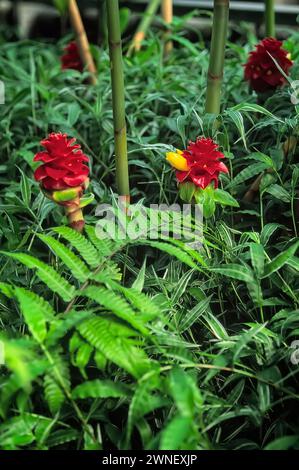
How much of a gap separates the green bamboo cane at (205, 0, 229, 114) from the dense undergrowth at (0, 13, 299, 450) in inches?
1.9

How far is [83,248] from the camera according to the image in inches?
31.8

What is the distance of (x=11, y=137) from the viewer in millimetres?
1355

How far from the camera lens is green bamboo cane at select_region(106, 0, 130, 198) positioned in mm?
902

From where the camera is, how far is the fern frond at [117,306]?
0.68 m

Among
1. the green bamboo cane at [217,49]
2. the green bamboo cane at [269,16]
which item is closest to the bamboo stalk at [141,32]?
the green bamboo cane at [269,16]

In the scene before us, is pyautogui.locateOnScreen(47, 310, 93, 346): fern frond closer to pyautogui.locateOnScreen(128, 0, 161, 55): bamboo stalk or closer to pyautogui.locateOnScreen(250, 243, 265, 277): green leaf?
pyautogui.locateOnScreen(250, 243, 265, 277): green leaf

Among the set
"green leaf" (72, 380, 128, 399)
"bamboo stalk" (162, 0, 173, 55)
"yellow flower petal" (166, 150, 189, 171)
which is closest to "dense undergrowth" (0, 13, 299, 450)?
"green leaf" (72, 380, 128, 399)

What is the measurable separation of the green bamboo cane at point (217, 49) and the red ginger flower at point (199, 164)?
0.16 m

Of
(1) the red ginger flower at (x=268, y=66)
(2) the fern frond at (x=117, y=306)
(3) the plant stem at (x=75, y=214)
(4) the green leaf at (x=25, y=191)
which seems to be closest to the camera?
(2) the fern frond at (x=117, y=306)

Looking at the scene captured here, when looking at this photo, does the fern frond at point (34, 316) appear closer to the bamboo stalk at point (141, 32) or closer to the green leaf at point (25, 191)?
the green leaf at point (25, 191)

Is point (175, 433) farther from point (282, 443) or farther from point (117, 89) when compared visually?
point (117, 89)

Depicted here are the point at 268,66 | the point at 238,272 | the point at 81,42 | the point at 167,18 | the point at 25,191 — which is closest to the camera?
the point at 238,272

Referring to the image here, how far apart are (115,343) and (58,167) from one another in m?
0.30

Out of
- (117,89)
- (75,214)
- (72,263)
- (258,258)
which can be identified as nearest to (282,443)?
(258,258)
